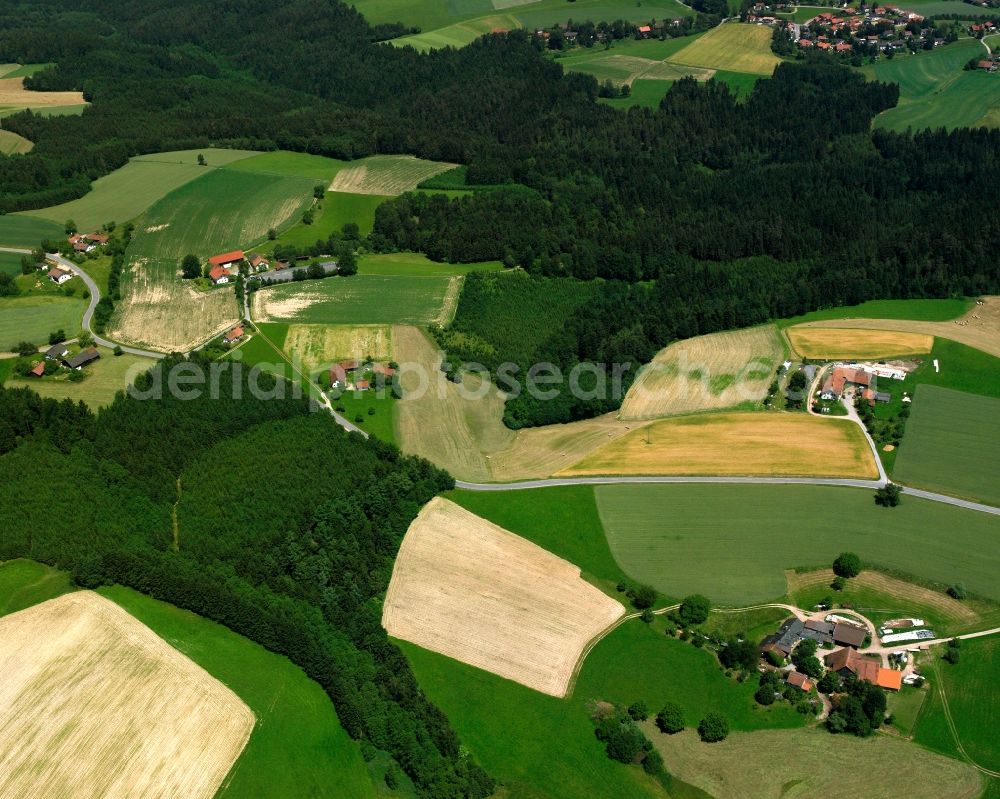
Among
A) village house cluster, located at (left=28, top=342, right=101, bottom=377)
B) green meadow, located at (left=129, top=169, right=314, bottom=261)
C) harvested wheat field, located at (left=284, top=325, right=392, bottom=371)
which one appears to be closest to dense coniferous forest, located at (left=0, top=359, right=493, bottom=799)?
village house cluster, located at (left=28, top=342, right=101, bottom=377)

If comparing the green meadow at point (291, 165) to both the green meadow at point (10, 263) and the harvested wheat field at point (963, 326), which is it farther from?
the harvested wheat field at point (963, 326)

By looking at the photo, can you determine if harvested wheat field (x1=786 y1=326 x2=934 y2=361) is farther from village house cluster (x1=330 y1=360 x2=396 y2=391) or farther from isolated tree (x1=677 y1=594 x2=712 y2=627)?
village house cluster (x1=330 y1=360 x2=396 y2=391)

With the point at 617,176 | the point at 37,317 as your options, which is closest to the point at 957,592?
the point at 617,176

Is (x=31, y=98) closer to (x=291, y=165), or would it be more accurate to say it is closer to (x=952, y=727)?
(x=291, y=165)

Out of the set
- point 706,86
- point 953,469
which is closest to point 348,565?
point 953,469

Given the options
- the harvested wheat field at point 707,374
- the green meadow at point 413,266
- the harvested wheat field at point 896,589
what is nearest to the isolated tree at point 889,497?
the harvested wheat field at point 896,589
